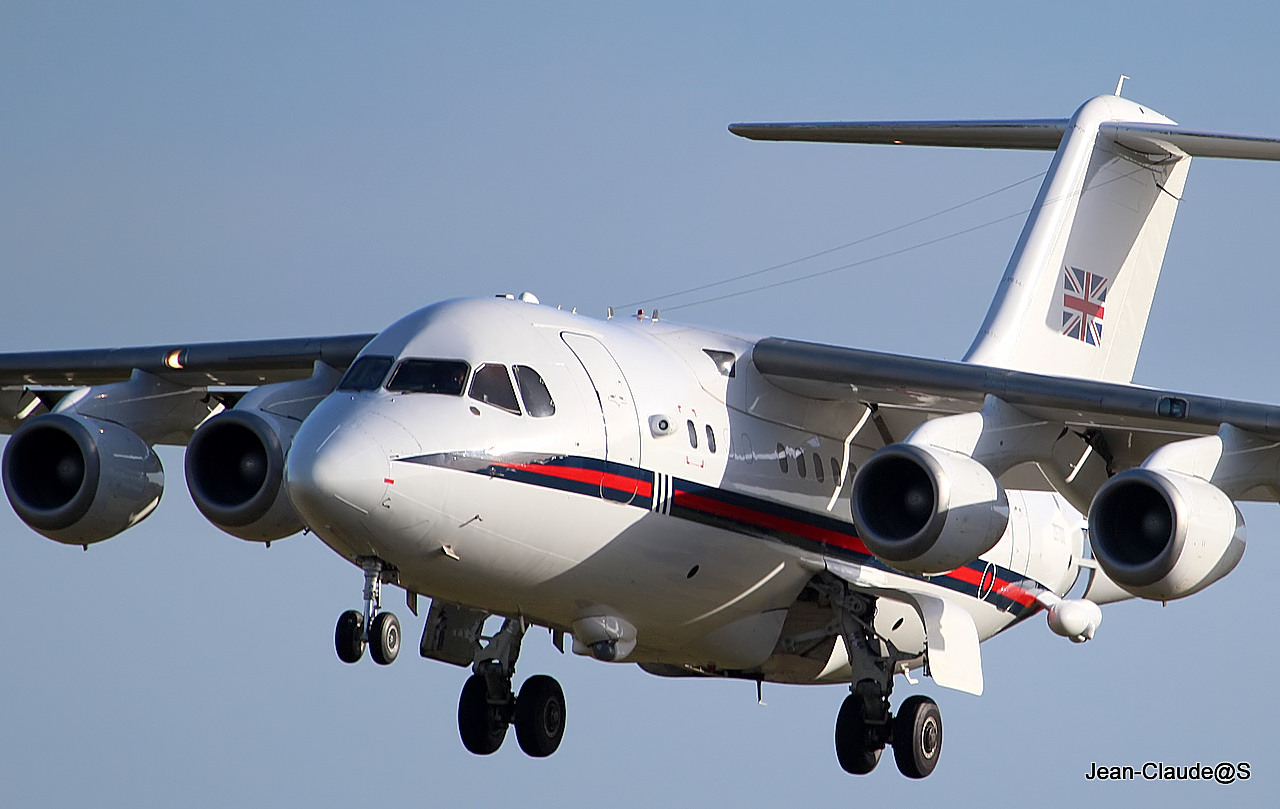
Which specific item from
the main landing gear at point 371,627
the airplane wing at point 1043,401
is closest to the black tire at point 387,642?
the main landing gear at point 371,627

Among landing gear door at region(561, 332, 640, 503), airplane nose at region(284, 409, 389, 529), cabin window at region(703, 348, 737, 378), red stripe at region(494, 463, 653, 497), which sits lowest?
airplane nose at region(284, 409, 389, 529)

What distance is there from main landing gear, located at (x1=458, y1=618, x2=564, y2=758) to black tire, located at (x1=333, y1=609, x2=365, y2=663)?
3.68 feet

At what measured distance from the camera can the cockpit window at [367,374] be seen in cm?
1238

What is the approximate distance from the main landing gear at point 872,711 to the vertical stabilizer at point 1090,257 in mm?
2696

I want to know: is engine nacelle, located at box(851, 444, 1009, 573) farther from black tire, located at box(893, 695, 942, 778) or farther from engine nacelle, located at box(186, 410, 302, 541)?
engine nacelle, located at box(186, 410, 302, 541)

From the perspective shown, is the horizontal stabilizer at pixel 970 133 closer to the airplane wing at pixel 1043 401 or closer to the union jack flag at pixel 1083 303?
the union jack flag at pixel 1083 303

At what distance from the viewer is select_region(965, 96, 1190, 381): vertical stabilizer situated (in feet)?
53.9

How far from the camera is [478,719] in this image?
14.5 meters

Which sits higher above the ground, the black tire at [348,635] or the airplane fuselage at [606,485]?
the airplane fuselage at [606,485]

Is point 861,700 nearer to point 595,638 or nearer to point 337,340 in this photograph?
point 595,638

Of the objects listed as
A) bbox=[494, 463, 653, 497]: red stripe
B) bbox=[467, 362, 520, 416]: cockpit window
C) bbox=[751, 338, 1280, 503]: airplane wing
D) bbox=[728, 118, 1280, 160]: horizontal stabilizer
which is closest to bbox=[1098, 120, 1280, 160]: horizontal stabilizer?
bbox=[728, 118, 1280, 160]: horizontal stabilizer

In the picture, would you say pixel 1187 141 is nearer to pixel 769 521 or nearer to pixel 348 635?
pixel 769 521

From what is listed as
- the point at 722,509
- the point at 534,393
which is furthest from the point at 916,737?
the point at 534,393

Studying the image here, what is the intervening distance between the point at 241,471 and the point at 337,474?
2687 mm
